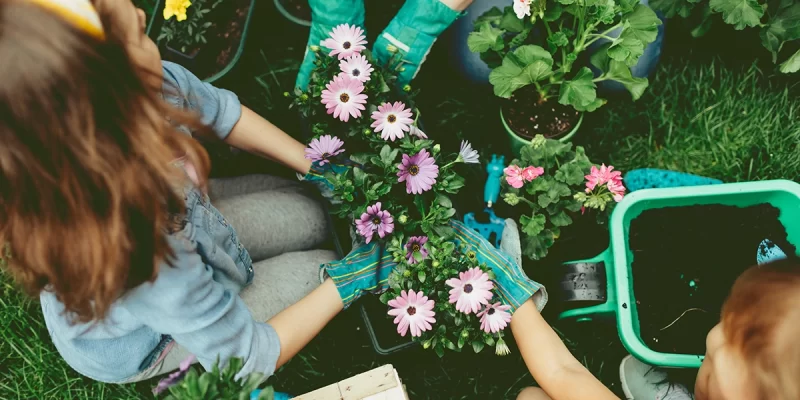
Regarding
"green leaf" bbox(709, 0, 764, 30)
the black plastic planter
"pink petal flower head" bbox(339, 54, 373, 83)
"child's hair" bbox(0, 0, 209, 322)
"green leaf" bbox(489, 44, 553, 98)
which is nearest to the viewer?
"child's hair" bbox(0, 0, 209, 322)

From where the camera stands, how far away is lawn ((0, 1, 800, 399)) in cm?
181

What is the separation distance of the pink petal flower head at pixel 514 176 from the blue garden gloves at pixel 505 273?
177 millimetres

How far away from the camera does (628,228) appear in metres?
1.64

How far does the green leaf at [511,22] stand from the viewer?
5.18ft

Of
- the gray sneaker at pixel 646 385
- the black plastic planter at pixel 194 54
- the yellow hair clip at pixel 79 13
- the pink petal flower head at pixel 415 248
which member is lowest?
the gray sneaker at pixel 646 385

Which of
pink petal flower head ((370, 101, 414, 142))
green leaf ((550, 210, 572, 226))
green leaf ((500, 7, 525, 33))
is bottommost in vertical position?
green leaf ((550, 210, 572, 226))

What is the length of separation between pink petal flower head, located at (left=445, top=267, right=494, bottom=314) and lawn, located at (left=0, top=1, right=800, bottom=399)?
58 centimetres

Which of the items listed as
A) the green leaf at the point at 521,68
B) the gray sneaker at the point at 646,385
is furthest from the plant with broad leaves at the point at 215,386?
the gray sneaker at the point at 646,385

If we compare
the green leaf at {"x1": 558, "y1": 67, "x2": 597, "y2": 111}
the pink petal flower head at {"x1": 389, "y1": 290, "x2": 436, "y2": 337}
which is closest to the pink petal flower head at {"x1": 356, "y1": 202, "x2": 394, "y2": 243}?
the pink petal flower head at {"x1": 389, "y1": 290, "x2": 436, "y2": 337}

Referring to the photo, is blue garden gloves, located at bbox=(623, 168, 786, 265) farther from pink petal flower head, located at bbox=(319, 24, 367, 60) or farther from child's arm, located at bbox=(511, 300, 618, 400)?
pink petal flower head, located at bbox=(319, 24, 367, 60)

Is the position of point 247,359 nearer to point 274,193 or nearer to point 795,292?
point 274,193

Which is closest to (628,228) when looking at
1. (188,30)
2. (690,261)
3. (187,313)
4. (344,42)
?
(690,261)

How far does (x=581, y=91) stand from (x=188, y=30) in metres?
1.24

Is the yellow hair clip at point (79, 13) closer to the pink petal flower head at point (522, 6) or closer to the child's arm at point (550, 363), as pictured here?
the pink petal flower head at point (522, 6)
